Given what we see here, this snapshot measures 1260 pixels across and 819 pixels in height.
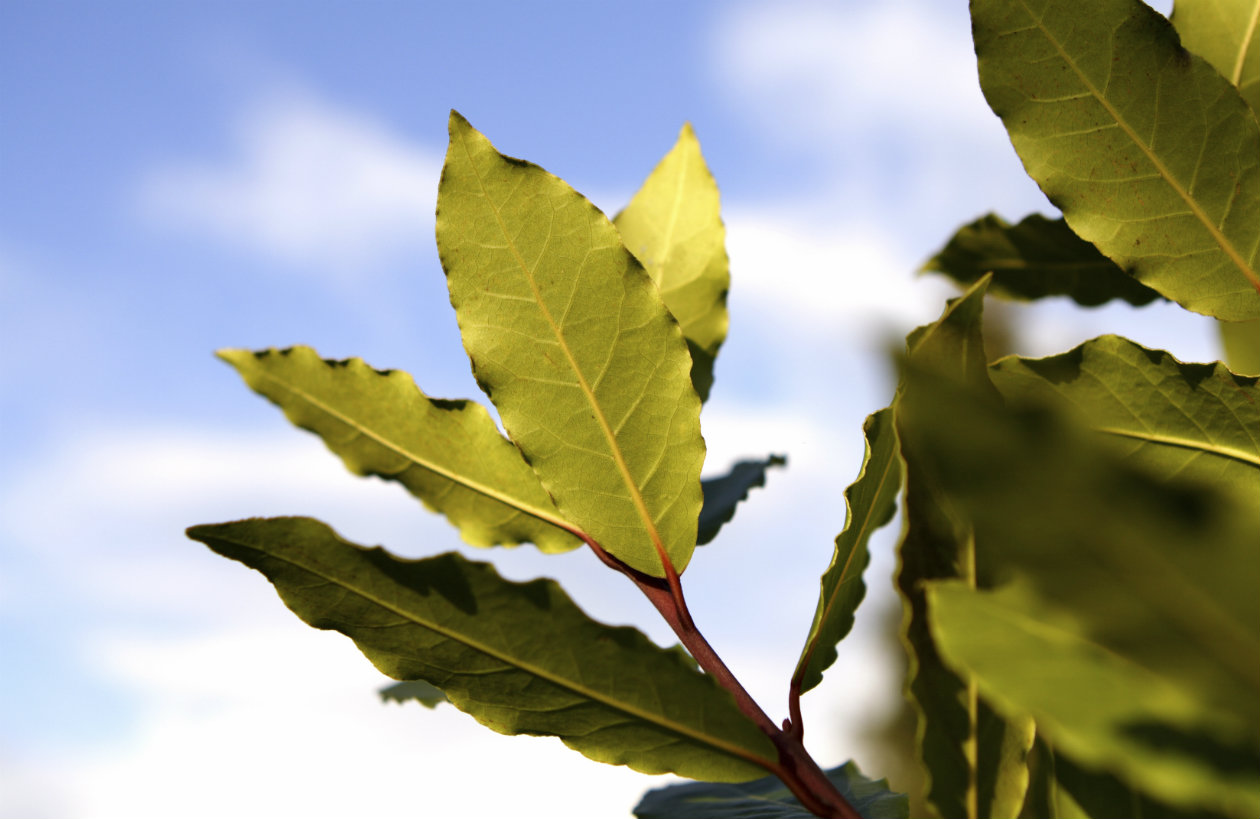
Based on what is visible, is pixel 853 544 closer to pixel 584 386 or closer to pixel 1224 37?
pixel 584 386

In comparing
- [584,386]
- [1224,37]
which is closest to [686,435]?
[584,386]

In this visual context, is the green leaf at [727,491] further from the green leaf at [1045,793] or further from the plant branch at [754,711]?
the green leaf at [1045,793]

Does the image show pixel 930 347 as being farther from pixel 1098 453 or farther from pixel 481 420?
pixel 481 420

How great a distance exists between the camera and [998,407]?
39cm

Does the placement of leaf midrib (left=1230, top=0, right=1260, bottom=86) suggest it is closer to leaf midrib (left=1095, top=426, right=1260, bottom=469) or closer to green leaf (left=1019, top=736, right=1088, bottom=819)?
leaf midrib (left=1095, top=426, right=1260, bottom=469)

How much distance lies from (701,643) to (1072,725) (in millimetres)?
359

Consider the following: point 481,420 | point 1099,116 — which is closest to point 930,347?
point 1099,116

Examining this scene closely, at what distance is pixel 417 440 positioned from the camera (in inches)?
33.2

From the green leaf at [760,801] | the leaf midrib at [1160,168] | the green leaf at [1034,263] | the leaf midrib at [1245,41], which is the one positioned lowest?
the green leaf at [760,801]

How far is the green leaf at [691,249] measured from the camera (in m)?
1.02

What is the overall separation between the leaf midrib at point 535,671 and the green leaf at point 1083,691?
283mm

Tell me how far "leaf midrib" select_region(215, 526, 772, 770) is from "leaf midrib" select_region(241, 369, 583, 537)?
181 millimetres

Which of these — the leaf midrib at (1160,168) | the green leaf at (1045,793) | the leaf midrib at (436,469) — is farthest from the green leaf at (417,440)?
the leaf midrib at (1160,168)

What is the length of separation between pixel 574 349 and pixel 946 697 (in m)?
0.37
